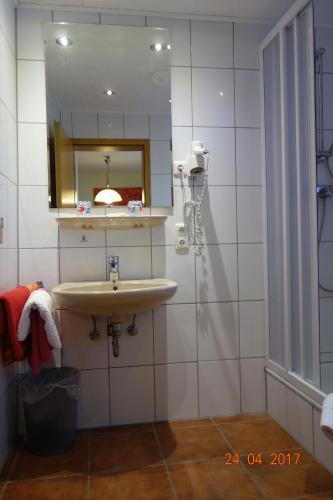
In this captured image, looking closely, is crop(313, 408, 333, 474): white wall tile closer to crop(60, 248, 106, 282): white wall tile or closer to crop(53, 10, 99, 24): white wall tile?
crop(60, 248, 106, 282): white wall tile

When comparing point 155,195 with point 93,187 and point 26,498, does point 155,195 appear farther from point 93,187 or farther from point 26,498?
point 26,498

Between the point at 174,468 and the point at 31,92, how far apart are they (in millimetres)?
1932

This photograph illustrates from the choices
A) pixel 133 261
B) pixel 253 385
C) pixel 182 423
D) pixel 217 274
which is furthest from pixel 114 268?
pixel 253 385

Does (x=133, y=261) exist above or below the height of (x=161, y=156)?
below

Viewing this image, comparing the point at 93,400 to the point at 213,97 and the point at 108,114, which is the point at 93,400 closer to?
the point at 108,114

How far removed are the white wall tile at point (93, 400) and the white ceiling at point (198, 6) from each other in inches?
75.8

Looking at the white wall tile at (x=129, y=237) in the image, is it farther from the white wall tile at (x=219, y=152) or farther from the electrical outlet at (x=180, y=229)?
the white wall tile at (x=219, y=152)

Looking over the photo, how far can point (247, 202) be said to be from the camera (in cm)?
204

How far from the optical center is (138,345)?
6.38 ft

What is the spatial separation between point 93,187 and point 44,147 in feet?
1.06

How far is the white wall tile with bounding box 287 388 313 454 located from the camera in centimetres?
162

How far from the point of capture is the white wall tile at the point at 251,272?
6.66ft

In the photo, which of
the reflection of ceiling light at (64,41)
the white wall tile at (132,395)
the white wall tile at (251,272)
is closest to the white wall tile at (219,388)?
the white wall tile at (132,395)

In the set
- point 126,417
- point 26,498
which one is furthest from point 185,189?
point 26,498
